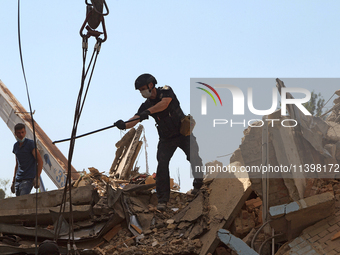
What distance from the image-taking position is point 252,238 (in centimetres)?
478

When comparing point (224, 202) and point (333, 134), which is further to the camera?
point (333, 134)

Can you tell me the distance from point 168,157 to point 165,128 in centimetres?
42

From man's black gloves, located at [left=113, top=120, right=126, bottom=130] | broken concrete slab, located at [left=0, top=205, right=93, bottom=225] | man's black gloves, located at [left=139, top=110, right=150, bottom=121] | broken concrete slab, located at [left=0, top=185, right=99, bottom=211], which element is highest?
man's black gloves, located at [left=139, top=110, right=150, bottom=121]

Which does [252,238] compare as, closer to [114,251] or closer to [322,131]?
[114,251]

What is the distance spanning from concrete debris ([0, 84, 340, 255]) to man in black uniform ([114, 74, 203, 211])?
1.30 ft

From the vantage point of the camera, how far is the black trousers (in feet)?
18.5

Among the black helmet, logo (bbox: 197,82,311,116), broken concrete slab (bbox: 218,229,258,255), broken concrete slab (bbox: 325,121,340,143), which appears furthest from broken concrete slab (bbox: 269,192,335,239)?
the black helmet

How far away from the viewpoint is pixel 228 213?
5.14 m

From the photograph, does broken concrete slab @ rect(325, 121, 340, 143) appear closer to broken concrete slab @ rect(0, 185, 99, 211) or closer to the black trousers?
the black trousers

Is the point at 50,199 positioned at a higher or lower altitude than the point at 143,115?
lower

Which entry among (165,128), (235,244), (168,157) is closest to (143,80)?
(165,128)

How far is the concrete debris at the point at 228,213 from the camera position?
4504 mm

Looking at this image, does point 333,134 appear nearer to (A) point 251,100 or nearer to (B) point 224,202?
(A) point 251,100

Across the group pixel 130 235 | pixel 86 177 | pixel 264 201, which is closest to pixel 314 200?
pixel 264 201
